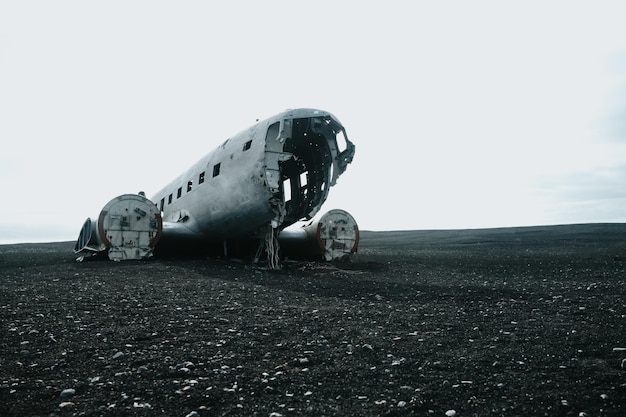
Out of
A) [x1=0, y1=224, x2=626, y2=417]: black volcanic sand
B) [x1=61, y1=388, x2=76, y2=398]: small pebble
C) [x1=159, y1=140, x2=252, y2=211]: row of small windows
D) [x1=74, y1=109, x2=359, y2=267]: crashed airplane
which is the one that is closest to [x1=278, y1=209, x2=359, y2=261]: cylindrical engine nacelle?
[x1=74, y1=109, x2=359, y2=267]: crashed airplane

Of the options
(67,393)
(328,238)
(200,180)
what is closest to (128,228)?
(200,180)

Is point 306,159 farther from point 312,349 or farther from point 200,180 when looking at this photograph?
point 312,349

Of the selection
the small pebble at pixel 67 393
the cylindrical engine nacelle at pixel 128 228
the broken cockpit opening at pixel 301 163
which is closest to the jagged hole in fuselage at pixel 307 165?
the broken cockpit opening at pixel 301 163

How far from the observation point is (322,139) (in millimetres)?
17438

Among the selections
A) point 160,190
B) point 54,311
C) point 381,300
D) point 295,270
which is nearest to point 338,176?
point 295,270

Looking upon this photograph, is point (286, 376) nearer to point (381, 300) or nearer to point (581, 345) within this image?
point (581, 345)

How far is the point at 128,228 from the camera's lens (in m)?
17.5

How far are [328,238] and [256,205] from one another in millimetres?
4498

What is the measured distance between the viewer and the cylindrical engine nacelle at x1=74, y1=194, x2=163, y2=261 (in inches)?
680

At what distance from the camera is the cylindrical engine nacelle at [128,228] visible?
17.3 m

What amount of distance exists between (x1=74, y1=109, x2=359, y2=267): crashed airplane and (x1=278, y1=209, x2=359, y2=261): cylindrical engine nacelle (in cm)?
4

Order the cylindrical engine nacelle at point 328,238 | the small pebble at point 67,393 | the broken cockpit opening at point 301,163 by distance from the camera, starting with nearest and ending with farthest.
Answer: the small pebble at point 67,393
the broken cockpit opening at point 301,163
the cylindrical engine nacelle at point 328,238

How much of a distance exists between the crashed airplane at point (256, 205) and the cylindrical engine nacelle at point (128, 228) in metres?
0.03

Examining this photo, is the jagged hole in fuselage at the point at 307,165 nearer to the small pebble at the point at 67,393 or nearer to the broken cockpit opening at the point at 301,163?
the broken cockpit opening at the point at 301,163
